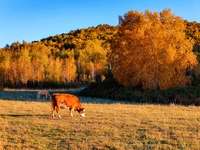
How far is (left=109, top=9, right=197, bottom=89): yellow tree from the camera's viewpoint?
1111 inches

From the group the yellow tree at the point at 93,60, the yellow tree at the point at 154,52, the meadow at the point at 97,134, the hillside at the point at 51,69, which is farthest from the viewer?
the yellow tree at the point at 93,60

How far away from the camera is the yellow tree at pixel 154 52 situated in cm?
2822

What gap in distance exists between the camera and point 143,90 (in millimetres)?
29219

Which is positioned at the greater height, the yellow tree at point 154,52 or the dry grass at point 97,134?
the yellow tree at point 154,52

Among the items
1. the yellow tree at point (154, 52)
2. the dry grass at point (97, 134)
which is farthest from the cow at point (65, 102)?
the yellow tree at point (154, 52)

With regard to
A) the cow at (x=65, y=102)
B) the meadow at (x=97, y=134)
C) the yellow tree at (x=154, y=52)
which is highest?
the yellow tree at (x=154, y=52)

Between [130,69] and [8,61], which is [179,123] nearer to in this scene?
[130,69]

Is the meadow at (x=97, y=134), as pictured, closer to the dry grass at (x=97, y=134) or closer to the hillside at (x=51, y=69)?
the dry grass at (x=97, y=134)

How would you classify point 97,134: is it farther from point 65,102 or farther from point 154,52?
point 154,52

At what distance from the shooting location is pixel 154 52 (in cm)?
2877

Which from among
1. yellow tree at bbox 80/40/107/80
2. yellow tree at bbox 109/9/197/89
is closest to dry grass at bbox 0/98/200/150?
yellow tree at bbox 109/9/197/89

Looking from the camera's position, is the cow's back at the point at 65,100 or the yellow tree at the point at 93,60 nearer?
the cow's back at the point at 65,100

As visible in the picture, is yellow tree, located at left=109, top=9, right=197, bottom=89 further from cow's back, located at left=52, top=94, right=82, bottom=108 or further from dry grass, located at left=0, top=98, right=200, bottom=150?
dry grass, located at left=0, top=98, right=200, bottom=150

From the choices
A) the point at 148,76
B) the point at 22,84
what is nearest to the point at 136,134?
the point at 148,76
